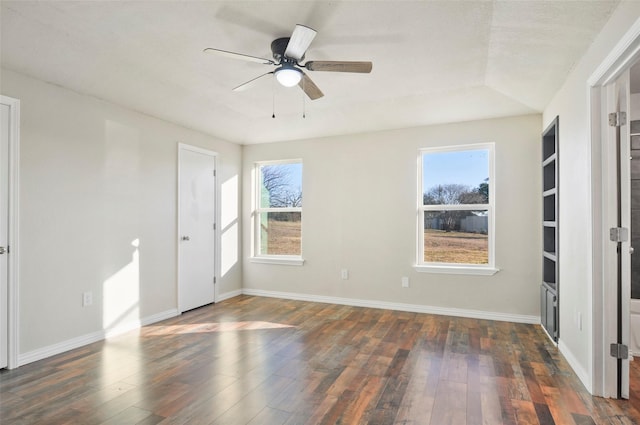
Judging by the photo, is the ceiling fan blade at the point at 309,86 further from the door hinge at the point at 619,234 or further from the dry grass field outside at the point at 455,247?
the dry grass field outside at the point at 455,247

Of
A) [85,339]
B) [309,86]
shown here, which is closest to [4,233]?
[85,339]

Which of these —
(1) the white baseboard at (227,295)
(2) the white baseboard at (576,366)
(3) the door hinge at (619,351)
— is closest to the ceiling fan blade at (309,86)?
(3) the door hinge at (619,351)

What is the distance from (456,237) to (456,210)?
0.34 metres

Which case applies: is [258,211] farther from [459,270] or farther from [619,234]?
[619,234]

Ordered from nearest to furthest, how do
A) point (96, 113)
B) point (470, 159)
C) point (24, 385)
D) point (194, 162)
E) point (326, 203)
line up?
1. point (24, 385)
2. point (96, 113)
3. point (470, 159)
4. point (194, 162)
5. point (326, 203)

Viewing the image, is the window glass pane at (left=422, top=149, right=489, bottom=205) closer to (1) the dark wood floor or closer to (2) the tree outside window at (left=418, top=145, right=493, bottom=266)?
(2) the tree outside window at (left=418, top=145, right=493, bottom=266)

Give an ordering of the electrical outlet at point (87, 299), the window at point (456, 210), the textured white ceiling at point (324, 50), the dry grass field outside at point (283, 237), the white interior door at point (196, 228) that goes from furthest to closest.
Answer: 1. the dry grass field outside at point (283, 237)
2. the white interior door at point (196, 228)
3. the window at point (456, 210)
4. the electrical outlet at point (87, 299)
5. the textured white ceiling at point (324, 50)

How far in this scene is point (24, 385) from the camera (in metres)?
2.54

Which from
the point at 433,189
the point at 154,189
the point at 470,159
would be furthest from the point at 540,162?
the point at 154,189

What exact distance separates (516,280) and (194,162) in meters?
4.27

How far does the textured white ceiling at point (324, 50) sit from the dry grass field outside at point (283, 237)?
6.31 ft

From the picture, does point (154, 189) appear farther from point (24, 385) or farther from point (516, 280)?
point (516, 280)

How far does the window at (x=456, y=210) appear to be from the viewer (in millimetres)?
4367

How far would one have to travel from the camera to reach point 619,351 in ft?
7.73
